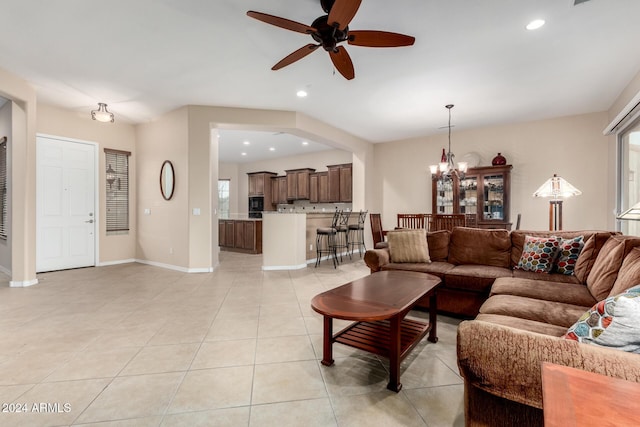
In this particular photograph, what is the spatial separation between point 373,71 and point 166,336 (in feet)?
11.7

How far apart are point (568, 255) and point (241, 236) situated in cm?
629

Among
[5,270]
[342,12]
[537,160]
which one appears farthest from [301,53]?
[5,270]

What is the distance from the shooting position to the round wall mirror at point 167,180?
5.11 m

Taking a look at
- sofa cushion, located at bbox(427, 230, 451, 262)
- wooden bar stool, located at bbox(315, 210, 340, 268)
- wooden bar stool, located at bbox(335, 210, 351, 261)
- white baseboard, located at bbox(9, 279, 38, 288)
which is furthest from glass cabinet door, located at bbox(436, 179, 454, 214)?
white baseboard, located at bbox(9, 279, 38, 288)

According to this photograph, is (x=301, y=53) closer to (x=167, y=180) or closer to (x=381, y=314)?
(x=381, y=314)

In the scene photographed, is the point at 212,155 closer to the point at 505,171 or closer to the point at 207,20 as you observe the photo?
the point at 207,20

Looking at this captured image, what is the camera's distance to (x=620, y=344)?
39.7 inches

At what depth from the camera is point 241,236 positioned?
729 cm

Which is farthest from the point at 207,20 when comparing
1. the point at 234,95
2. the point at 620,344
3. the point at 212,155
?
the point at 620,344

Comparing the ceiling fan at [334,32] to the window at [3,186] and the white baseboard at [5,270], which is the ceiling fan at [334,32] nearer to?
the window at [3,186]

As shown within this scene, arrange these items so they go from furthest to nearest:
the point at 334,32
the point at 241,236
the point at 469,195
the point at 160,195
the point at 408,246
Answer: the point at 241,236, the point at 469,195, the point at 160,195, the point at 408,246, the point at 334,32

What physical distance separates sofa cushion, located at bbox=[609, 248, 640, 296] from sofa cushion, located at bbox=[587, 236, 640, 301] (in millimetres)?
87

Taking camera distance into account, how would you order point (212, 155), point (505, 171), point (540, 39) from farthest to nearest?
point (505, 171) → point (212, 155) → point (540, 39)

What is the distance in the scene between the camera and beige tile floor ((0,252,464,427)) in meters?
1.55
